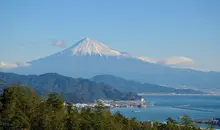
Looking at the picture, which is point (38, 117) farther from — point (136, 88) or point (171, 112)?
point (136, 88)

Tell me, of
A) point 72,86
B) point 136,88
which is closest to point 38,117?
point 72,86

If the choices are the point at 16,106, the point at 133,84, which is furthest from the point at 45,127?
the point at 133,84

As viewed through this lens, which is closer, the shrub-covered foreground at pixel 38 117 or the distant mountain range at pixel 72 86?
the shrub-covered foreground at pixel 38 117

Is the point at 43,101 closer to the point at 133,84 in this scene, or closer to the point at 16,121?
the point at 16,121

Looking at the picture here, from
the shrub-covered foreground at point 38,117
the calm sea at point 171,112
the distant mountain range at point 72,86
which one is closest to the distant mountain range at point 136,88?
the distant mountain range at point 72,86

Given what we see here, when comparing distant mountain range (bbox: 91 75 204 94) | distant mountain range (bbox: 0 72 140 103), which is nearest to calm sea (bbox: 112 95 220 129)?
distant mountain range (bbox: 0 72 140 103)

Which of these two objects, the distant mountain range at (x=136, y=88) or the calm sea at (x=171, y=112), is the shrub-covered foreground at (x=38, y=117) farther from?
the distant mountain range at (x=136, y=88)

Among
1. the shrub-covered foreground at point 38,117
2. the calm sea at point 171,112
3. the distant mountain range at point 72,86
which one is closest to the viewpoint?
the shrub-covered foreground at point 38,117

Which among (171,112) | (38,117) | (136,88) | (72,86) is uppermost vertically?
(136,88)

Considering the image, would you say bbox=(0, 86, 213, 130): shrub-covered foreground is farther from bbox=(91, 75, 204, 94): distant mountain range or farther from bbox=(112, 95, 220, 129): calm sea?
bbox=(91, 75, 204, 94): distant mountain range

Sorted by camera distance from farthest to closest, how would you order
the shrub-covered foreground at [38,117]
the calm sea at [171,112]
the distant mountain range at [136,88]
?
1. the distant mountain range at [136,88]
2. the calm sea at [171,112]
3. the shrub-covered foreground at [38,117]

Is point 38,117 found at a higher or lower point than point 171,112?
lower

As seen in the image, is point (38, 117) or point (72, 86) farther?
point (72, 86)

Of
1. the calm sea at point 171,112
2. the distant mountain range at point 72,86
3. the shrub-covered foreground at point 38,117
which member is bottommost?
the shrub-covered foreground at point 38,117
